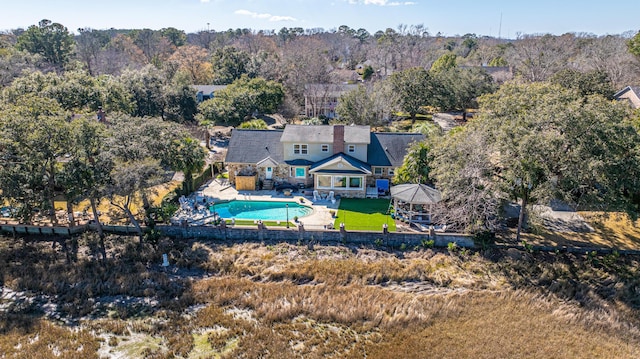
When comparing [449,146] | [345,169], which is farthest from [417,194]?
[345,169]

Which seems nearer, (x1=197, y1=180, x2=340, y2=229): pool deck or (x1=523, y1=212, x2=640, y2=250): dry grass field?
(x1=523, y1=212, x2=640, y2=250): dry grass field

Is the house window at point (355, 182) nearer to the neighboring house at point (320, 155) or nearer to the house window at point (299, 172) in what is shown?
the neighboring house at point (320, 155)

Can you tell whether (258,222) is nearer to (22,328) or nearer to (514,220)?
(22,328)

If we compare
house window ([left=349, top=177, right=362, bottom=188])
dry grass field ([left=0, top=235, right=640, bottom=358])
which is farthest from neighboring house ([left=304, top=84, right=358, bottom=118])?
dry grass field ([left=0, top=235, right=640, bottom=358])

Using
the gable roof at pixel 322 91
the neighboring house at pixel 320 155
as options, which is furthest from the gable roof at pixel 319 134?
the gable roof at pixel 322 91

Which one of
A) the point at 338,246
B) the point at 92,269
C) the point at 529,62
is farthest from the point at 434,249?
the point at 529,62

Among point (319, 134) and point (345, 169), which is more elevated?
point (319, 134)

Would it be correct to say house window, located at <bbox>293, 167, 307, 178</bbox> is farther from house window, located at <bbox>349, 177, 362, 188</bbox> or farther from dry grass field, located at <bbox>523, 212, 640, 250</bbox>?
dry grass field, located at <bbox>523, 212, 640, 250</bbox>

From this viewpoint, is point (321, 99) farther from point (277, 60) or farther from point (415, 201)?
point (415, 201)

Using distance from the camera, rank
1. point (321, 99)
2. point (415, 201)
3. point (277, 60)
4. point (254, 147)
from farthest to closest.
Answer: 1. point (277, 60)
2. point (321, 99)
3. point (254, 147)
4. point (415, 201)
